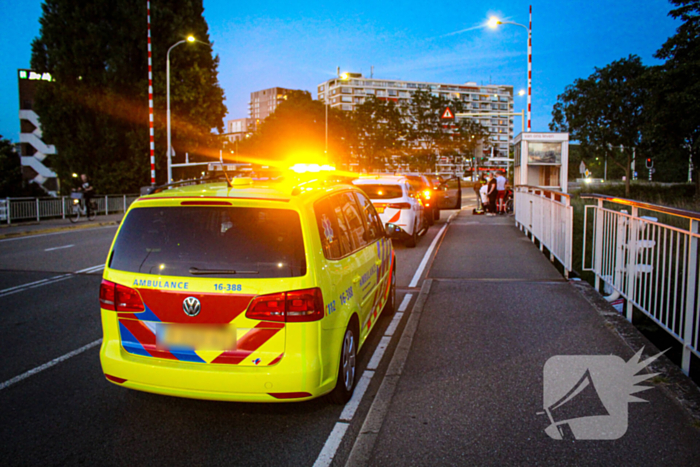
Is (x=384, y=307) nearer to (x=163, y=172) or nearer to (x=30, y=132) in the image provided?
(x=163, y=172)

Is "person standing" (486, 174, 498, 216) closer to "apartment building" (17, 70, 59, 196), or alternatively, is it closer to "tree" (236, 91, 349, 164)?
"tree" (236, 91, 349, 164)

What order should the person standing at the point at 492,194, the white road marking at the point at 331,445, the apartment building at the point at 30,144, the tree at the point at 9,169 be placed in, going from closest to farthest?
the white road marking at the point at 331,445 < the person standing at the point at 492,194 < the tree at the point at 9,169 < the apartment building at the point at 30,144

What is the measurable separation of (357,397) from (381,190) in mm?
9181

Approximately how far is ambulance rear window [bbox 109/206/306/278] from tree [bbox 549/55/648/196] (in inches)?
1414

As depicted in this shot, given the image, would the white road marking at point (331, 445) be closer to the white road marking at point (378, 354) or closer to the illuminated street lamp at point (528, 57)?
the white road marking at point (378, 354)

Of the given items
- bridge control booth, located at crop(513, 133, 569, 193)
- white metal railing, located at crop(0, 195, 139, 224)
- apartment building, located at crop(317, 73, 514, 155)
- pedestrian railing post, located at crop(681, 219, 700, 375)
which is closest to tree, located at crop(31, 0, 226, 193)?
white metal railing, located at crop(0, 195, 139, 224)

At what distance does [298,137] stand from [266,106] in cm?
13718

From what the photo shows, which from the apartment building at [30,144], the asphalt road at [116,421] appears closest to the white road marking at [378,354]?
the asphalt road at [116,421]

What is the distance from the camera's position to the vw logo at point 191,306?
357 cm

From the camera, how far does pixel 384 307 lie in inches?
259

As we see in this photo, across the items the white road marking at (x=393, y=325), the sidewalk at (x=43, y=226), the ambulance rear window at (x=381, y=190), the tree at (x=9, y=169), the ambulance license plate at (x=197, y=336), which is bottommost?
the white road marking at (x=393, y=325)

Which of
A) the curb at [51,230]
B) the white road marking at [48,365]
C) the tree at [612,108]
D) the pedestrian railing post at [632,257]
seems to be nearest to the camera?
the white road marking at [48,365]

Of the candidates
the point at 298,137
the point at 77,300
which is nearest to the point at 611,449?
the point at 77,300

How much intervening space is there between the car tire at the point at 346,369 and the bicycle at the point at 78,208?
21.5 meters
